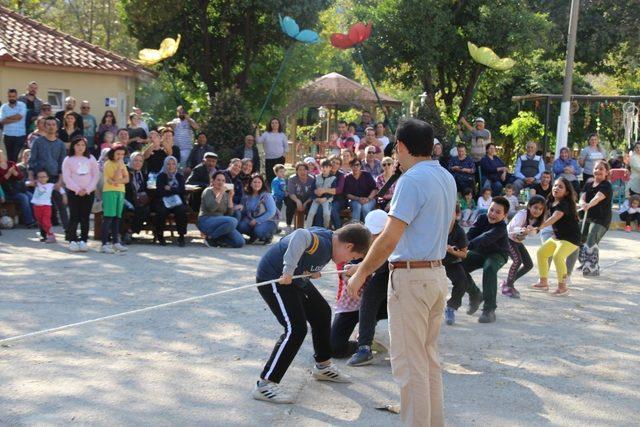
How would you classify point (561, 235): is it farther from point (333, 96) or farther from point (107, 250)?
point (333, 96)

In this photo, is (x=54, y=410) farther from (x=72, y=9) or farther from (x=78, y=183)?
(x=72, y=9)

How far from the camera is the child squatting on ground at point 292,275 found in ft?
18.8

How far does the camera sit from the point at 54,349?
22.6ft

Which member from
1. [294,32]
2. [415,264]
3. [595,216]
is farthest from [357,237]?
[294,32]

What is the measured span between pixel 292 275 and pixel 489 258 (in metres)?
3.37

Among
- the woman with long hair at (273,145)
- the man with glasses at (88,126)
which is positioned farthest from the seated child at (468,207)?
the man with glasses at (88,126)

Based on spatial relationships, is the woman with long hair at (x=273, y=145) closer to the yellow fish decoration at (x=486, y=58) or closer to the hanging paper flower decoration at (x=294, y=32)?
the hanging paper flower decoration at (x=294, y=32)

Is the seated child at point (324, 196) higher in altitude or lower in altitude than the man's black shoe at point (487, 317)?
higher

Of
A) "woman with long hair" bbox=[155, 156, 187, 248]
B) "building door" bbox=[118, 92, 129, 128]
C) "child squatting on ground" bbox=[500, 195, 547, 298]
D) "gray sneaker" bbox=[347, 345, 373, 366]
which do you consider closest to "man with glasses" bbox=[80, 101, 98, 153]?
"woman with long hair" bbox=[155, 156, 187, 248]

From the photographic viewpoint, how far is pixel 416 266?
4.82 m

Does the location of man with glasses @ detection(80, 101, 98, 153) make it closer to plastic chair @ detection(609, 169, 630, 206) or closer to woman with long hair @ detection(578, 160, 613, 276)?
woman with long hair @ detection(578, 160, 613, 276)

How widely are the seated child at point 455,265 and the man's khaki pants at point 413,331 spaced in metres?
3.09

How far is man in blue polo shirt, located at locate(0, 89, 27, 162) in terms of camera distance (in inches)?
613

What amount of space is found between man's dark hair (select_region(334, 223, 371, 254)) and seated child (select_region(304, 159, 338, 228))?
8.89 metres
